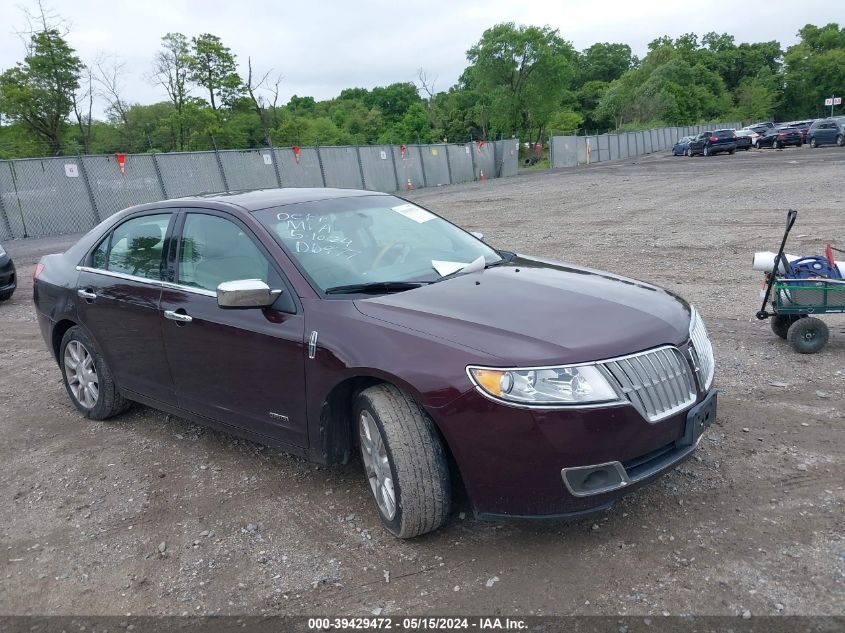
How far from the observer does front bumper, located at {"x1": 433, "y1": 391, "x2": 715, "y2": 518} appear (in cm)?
299

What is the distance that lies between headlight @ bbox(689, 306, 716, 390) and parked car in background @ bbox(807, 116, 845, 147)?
43.5 m

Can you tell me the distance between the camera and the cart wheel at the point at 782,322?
6.13m

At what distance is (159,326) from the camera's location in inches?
177

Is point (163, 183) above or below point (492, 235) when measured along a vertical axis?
above

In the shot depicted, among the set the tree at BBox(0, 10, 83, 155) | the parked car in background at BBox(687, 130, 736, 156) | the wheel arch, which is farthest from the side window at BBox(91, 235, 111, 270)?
the parked car in background at BBox(687, 130, 736, 156)

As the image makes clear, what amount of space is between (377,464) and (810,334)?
13.3 ft

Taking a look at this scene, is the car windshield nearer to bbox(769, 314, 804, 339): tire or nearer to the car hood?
the car hood

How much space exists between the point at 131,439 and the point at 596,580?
344 cm

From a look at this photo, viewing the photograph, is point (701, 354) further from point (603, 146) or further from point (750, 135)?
point (603, 146)

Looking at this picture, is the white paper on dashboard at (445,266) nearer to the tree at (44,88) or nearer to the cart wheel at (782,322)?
the cart wheel at (782,322)

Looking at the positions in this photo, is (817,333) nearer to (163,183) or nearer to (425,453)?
(425,453)

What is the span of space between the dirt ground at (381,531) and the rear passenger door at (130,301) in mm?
541

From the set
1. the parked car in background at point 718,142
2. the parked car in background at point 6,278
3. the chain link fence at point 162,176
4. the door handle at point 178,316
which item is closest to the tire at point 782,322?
the door handle at point 178,316

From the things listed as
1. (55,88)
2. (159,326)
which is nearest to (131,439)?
(159,326)
